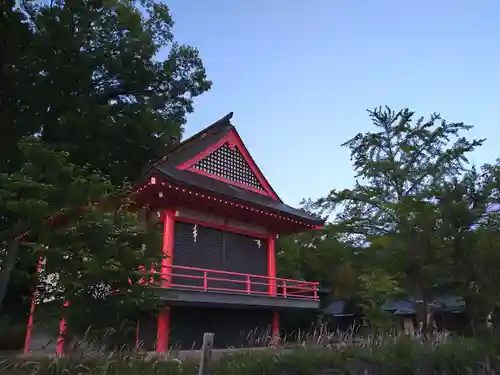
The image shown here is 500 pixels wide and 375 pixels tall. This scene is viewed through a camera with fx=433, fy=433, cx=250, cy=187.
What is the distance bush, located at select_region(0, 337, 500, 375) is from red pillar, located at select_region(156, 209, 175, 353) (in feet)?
14.2

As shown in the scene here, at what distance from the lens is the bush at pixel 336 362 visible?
6.16 metres

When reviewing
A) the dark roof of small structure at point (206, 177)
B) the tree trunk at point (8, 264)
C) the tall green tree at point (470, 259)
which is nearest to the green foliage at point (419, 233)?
the tall green tree at point (470, 259)

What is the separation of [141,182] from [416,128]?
23.7 m

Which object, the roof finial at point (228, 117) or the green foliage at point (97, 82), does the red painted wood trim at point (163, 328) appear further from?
the roof finial at point (228, 117)

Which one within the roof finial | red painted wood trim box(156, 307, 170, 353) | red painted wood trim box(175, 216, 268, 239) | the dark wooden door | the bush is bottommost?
the bush

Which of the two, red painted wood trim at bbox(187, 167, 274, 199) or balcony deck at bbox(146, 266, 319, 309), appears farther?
red painted wood trim at bbox(187, 167, 274, 199)

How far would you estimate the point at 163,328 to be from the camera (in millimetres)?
11836

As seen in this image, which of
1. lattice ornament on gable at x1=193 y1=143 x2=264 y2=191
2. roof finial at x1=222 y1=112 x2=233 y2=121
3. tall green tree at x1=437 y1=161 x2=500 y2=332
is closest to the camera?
tall green tree at x1=437 y1=161 x2=500 y2=332

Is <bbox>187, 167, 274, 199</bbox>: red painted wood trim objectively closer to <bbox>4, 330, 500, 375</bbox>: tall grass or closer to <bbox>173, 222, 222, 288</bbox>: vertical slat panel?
<bbox>173, 222, 222, 288</bbox>: vertical slat panel

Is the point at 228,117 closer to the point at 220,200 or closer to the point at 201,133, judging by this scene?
the point at 201,133

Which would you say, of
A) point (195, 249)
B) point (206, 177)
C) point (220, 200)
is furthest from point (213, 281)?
point (206, 177)

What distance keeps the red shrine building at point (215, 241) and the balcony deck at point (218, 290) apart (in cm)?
3

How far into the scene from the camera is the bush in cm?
616

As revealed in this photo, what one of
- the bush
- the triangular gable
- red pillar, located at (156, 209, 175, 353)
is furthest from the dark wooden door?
the bush
